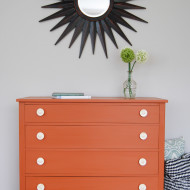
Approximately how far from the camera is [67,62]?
6.99 ft

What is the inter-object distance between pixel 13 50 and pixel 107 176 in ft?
5.08

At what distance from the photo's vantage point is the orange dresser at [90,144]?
167 cm

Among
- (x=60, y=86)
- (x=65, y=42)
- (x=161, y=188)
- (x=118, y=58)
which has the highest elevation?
(x=65, y=42)

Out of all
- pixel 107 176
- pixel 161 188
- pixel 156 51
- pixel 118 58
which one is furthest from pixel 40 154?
pixel 156 51

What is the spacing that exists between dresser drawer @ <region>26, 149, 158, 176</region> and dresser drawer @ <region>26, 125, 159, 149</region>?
2.2 inches

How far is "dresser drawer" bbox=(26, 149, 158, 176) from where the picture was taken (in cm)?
167

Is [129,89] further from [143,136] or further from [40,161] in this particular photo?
[40,161]

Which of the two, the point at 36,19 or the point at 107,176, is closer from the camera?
the point at 107,176

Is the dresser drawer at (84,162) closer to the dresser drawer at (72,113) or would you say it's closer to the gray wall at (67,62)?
the dresser drawer at (72,113)

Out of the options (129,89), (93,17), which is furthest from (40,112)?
(93,17)

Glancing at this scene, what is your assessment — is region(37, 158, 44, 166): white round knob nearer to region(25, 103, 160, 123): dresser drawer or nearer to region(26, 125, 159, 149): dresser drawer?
region(26, 125, 159, 149): dresser drawer

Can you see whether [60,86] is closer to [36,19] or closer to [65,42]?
[65,42]

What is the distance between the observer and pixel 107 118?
168cm

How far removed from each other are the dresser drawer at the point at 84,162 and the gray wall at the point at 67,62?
61 centimetres
